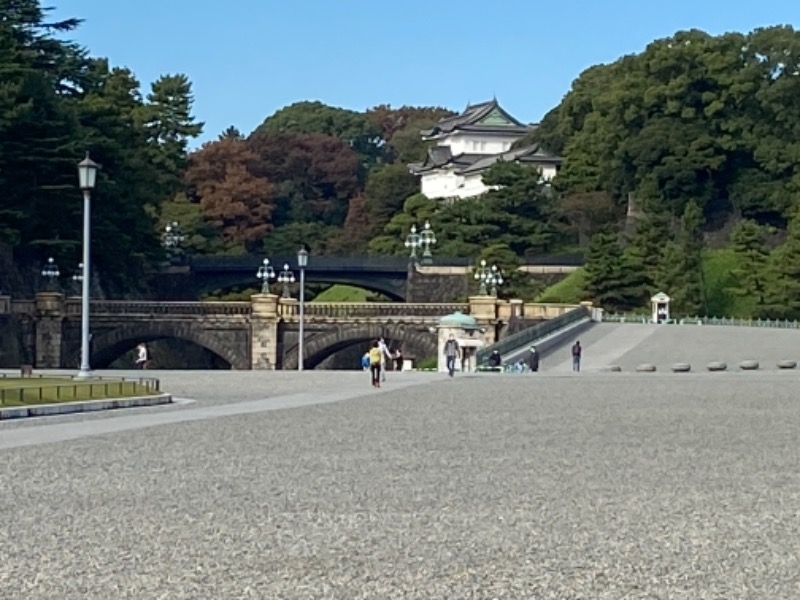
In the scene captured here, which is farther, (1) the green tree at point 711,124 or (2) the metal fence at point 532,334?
(1) the green tree at point 711,124

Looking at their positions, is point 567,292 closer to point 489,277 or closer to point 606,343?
point 489,277

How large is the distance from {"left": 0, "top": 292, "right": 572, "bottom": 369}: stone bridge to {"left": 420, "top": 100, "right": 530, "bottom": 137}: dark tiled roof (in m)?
57.9

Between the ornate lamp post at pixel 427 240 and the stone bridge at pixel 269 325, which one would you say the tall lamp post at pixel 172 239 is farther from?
the stone bridge at pixel 269 325

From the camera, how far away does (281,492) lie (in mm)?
12703

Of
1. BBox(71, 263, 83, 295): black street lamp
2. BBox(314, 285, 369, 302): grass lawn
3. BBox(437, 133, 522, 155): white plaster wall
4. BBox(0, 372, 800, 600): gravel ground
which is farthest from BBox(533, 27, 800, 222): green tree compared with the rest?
BBox(0, 372, 800, 600): gravel ground

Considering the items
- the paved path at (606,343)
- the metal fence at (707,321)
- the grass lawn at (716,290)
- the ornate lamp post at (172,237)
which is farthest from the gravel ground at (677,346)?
the ornate lamp post at (172,237)

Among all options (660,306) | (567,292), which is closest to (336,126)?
(567,292)

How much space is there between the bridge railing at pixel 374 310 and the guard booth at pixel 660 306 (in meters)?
9.25

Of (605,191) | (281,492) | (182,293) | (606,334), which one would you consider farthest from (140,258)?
(281,492)

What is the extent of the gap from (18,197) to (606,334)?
76.5 ft

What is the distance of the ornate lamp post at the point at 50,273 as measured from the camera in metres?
62.2

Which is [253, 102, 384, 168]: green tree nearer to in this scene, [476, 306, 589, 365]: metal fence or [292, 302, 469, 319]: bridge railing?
[292, 302, 469, 319]: bridge railing

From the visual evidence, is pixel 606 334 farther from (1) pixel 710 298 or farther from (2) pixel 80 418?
(2) pixel 80 418

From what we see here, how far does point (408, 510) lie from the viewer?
11.5 meters
